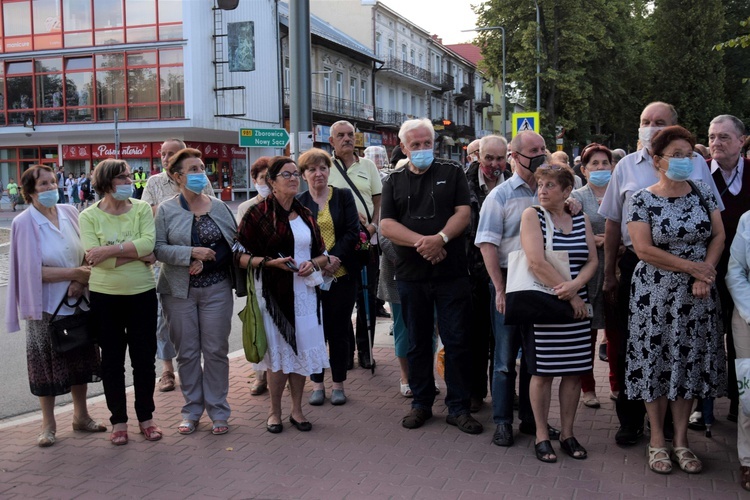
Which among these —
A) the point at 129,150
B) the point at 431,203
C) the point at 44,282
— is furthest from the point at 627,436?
the point at 129,150

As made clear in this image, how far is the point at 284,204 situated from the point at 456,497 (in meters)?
2.49

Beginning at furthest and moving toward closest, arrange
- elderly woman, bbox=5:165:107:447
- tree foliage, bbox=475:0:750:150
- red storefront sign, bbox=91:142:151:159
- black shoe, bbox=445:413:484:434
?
tree foliage, bbox=475:0:750:150, red storefront sign, bbox=91:142:151:159, black shoe, bbox=445:413:484:434, elderly woman, bbox=5:165:107:447

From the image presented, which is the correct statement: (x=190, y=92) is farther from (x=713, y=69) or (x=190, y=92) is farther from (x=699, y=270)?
(x=699, y=270)

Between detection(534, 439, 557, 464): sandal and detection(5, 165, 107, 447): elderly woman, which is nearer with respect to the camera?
detection(534, 439, 557, 464): sandal

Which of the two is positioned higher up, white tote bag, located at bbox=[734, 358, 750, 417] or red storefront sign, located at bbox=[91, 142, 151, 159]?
red storefront sign, located at bbox=[91, 142, 151, 159]

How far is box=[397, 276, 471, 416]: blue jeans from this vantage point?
5.46m

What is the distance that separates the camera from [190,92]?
34906 millimetres

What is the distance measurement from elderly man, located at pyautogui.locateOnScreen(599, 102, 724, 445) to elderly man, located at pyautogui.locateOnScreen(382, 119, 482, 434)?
101cm

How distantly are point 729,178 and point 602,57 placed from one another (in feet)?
A: 120

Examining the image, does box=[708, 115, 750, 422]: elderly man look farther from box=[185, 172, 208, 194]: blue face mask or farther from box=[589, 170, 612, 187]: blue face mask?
box=[185, 172, 208, 194]: blue face mask

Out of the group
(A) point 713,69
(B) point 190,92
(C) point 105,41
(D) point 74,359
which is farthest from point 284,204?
(A) point 713,69

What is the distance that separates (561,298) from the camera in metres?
4.64

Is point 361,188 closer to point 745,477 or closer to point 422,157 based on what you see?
point 422,157

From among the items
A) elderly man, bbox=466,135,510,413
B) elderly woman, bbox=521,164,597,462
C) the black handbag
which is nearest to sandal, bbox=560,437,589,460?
elderly woman, bbox=521,164,597,462
